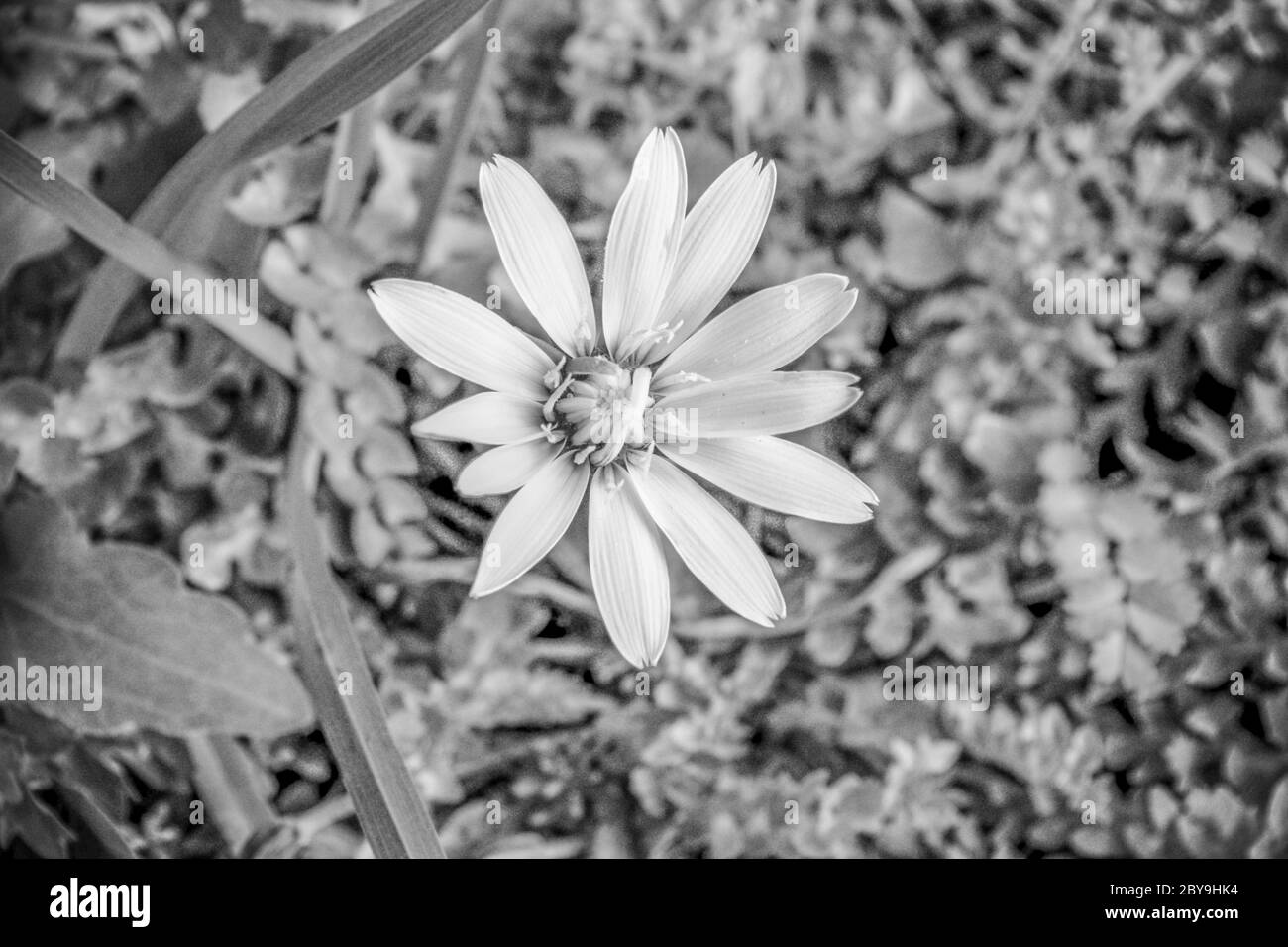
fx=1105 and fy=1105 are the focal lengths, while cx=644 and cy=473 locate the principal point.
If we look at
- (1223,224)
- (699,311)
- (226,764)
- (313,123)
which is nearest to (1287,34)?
(1223,224)

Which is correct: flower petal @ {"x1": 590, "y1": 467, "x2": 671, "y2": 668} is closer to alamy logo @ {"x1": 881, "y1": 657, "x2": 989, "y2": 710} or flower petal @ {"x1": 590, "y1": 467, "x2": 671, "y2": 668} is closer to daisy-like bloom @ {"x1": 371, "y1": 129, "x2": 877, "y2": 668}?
daisy-like bloom @ {"x1": 371, "y1": 129, "x2": 877, "y2": 668}

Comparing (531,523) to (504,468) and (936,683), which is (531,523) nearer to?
(504,468)

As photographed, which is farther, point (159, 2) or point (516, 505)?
point (159, 2)

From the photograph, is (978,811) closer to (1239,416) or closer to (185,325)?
(1239,416)

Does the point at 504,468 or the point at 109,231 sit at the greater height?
the point at 109,231

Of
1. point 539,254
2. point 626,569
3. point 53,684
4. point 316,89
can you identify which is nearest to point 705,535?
point 626,569

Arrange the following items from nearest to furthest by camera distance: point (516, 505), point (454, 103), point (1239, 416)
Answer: point (516, 505), point (454, 103), point (1239, 416)

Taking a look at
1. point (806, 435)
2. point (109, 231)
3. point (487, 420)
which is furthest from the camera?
point (806, 435)

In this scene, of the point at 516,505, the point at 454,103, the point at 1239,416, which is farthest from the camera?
the point at 1239,416
